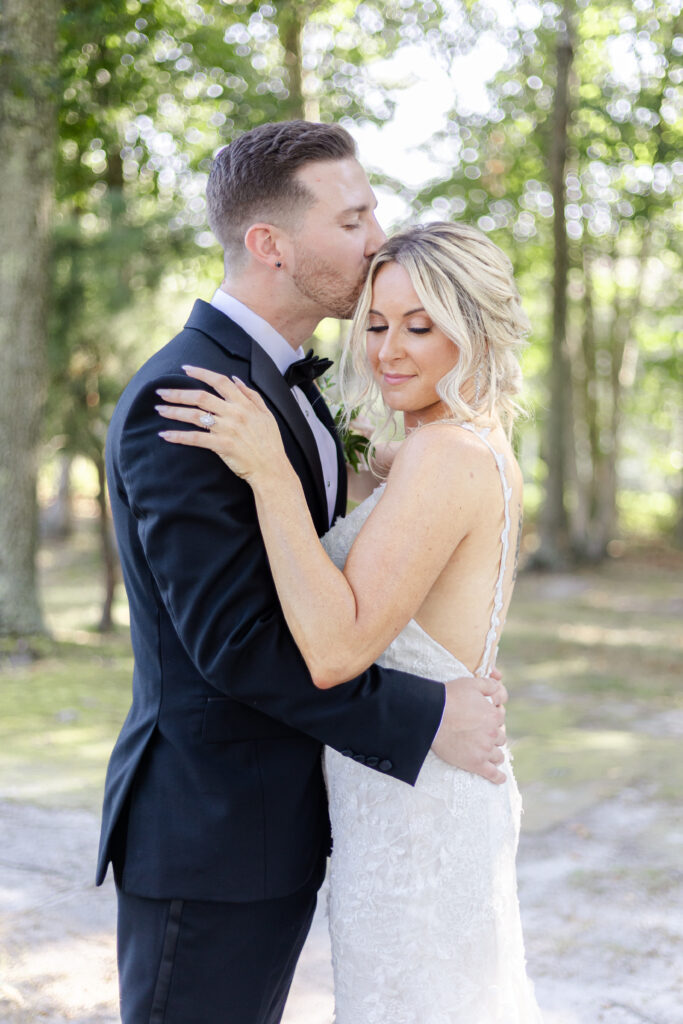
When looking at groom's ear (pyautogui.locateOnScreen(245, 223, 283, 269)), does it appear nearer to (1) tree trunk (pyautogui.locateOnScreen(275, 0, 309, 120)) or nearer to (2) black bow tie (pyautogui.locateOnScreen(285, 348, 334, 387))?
(2) black bow tie (pyautogui.locateOnScreen(285, 348, 334, 387))

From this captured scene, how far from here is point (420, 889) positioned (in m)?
2.03

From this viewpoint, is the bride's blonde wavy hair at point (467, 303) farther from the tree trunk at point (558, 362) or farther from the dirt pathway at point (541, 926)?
the tree trunk at point (558, 362)

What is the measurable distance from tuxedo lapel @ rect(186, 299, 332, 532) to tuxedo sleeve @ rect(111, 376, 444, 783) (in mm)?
187

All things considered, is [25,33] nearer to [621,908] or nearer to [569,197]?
[621,908]

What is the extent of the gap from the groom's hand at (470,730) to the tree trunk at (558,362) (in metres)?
14.7

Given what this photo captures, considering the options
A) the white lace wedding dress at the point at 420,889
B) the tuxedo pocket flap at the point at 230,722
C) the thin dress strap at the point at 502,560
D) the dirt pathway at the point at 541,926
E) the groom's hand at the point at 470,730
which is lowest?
the dirt pathway at the point at 541,926

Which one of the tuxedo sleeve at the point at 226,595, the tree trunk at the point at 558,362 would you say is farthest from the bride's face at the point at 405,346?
the tree trunk at the point at 558,362

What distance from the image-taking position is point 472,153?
16.0m

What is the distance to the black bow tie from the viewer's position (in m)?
2.13

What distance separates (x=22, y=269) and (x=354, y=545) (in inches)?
273

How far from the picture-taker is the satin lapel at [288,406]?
1971 mm

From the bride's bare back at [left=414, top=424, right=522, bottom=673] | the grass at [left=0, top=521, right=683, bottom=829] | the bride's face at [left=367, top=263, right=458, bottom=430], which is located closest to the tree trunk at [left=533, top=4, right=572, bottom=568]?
the grass at [left=0, top=521, right=683, bottom=829]

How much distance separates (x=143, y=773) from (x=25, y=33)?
7290 mm

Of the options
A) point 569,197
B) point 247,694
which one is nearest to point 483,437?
point 247,694
